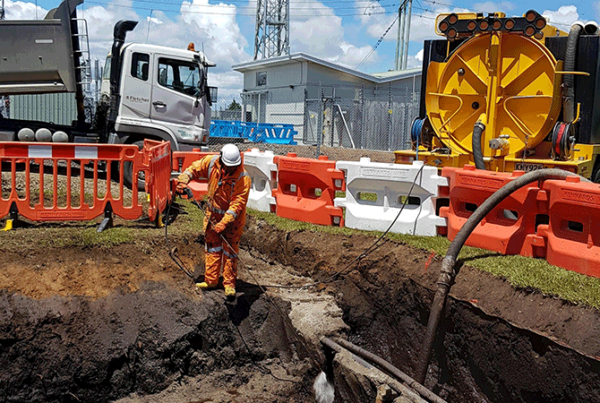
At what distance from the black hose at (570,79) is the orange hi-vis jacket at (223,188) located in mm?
4782

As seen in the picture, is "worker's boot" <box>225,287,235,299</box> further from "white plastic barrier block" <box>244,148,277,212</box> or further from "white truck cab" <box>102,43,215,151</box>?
"white truck cab" <box>102,43,215,151</box>

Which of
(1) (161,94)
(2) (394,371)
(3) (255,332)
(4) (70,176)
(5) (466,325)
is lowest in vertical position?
(3) (255,332)

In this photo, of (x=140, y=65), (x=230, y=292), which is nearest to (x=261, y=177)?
(x=230, y=292)

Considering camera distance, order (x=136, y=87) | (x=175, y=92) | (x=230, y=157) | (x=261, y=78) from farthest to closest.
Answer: (x=261, y=78) < (x=175, y=92) < (x=136, y=87) < (x=230, y=157)

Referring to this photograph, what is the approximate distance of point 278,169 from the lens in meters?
9.35

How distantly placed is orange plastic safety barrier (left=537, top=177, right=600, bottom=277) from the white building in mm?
15851

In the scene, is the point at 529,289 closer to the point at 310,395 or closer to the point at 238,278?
the point at 310,395

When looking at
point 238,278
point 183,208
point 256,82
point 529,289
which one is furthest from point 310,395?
point 256,82

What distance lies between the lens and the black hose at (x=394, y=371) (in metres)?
5.03

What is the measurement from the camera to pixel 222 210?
22.0 feet

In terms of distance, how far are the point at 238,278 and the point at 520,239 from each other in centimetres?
369

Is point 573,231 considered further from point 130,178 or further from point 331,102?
point 331,102

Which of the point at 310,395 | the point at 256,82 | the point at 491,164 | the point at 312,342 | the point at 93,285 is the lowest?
the point at 310,395

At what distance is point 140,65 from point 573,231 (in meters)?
9.80
